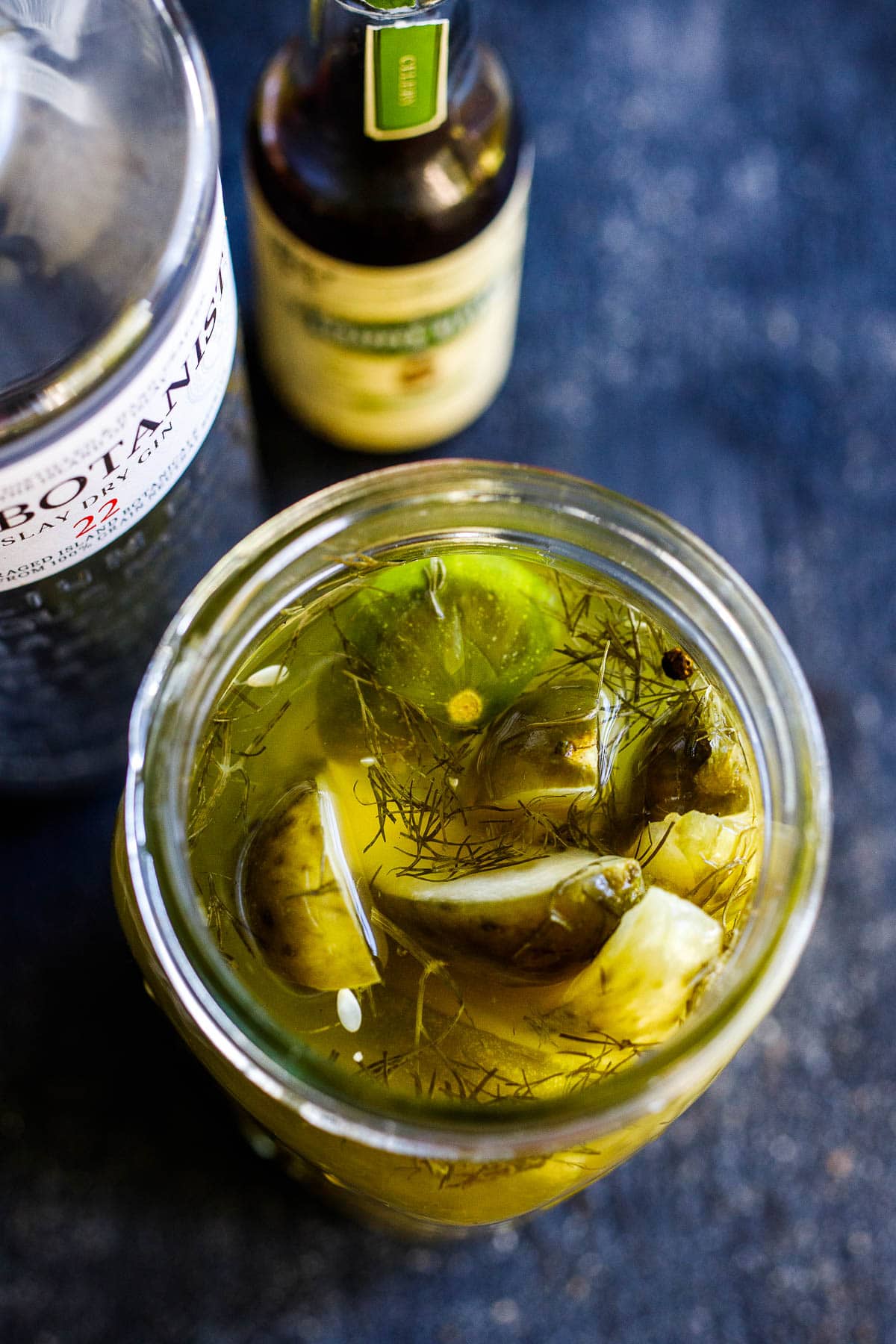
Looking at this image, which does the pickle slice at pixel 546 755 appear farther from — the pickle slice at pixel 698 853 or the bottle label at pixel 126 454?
the bottle label at pixel 126 454

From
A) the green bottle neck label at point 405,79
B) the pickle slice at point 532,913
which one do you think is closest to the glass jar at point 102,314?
the green bottle neck label at point 405,79

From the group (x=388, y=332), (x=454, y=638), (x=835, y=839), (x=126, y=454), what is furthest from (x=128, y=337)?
(x=835, y=839)

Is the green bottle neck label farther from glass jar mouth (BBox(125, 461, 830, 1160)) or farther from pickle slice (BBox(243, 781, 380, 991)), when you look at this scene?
pickle slice (BBox(243, 781, 380, 991))

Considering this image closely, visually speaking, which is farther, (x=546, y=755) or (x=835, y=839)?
(x=835, y=839)

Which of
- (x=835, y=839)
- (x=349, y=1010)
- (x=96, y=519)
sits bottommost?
(x=835, y=839)

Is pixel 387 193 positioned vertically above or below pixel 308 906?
above

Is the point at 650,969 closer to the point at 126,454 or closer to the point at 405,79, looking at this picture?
the point at 126,454

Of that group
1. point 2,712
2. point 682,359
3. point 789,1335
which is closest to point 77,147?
point 2,712

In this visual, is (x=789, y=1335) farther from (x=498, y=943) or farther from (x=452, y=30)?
(x=452, y=30)
